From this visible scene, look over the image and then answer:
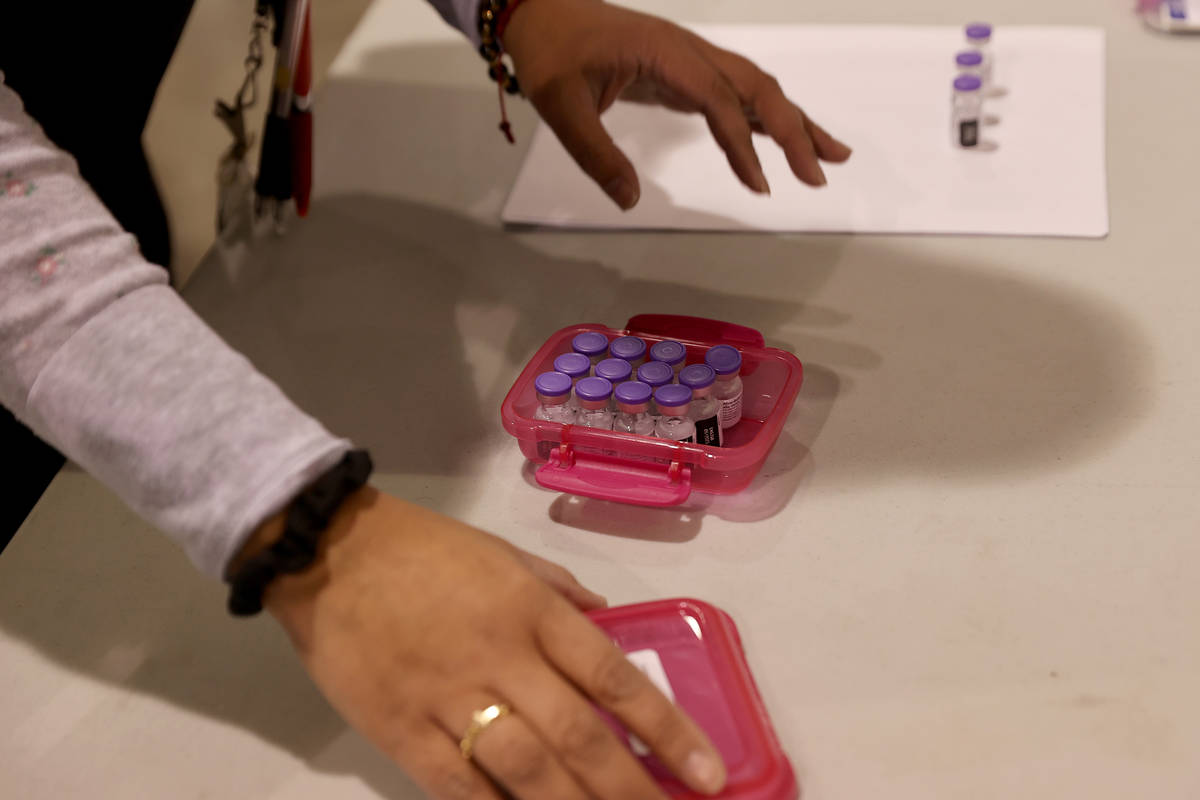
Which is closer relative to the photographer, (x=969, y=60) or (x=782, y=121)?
(x=782, y=121)

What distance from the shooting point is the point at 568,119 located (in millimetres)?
762

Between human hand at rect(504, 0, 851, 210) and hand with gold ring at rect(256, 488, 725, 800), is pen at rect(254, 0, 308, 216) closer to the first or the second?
human hand at rect(504, 0, 851, 210)

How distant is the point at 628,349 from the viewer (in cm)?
65

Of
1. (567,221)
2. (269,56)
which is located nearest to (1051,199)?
(567,221)

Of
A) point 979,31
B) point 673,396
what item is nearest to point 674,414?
point 673,396

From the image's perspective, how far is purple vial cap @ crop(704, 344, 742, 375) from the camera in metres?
0.63

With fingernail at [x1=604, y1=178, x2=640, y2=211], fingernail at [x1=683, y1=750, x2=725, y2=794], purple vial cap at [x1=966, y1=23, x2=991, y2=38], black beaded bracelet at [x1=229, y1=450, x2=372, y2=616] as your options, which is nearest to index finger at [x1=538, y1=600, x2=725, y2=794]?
fingernail at [x1=683, y1=750, x2=725, y2=794]

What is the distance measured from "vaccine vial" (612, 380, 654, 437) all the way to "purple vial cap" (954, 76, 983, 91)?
421 millimetres

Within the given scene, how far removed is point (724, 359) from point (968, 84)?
38 centimetres

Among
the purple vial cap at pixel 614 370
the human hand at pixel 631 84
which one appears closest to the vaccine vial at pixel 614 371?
the purple vial cap at pixel 614 370

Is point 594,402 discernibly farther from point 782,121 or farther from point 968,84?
point 968,84

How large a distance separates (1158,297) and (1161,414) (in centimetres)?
12

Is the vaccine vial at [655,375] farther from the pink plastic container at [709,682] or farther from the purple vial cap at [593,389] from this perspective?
the pink plastic container at [709,682]

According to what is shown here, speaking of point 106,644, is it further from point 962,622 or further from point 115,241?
point 962,622
